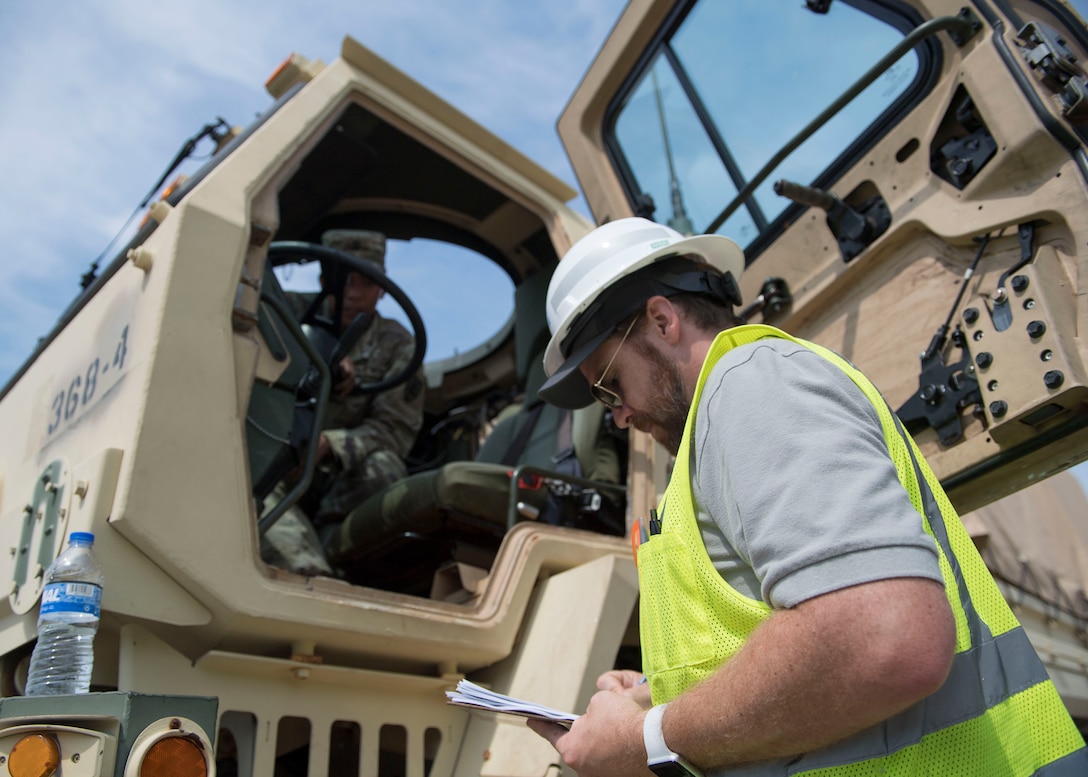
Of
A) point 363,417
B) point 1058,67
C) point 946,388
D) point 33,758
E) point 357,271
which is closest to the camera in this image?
point 33,758

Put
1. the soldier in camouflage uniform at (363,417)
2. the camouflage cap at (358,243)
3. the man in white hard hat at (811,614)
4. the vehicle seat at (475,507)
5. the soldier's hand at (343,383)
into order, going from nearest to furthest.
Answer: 1. the man in white hard hat at (811,614)
2. the vehicle seat at (475,507)
3. the soldier's hand at (343,383)
4. the soldier in camouflage uniform at (363,417)
5. the camouflage cap at (358,243)

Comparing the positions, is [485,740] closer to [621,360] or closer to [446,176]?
[621,360]

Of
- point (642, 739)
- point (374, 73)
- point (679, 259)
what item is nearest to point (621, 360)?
point (679, 259)

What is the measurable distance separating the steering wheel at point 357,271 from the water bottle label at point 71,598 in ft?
3.83

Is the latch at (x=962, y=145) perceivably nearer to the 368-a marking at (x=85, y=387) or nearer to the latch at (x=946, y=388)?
the latch at (x=946, y=388)

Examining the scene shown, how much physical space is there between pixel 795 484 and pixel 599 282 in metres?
0.76

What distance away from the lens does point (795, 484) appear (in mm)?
887

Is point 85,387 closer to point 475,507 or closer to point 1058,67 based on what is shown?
point 475,507

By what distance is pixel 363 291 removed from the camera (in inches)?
133

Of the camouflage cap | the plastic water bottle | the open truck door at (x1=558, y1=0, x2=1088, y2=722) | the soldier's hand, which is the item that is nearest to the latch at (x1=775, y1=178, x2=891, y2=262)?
the open truck door at (x1=558, y1=0, x2=1088, y2=722)

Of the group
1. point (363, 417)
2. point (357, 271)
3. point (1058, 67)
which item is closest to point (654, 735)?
point (1058, 67)

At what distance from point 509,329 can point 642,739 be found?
3140 millimetres

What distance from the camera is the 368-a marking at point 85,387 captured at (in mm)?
1946

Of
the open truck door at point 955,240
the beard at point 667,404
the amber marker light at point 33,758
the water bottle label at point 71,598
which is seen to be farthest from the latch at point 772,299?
the amber marker light at point 33,758
